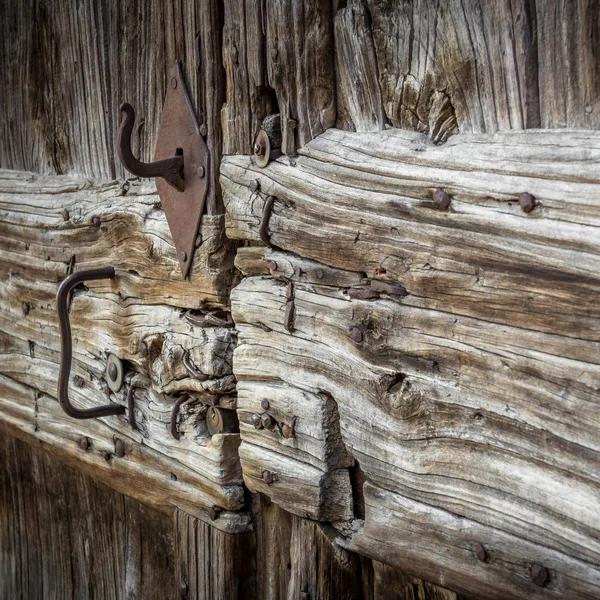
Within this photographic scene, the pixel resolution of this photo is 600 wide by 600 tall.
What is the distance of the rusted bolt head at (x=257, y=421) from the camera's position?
1322mm

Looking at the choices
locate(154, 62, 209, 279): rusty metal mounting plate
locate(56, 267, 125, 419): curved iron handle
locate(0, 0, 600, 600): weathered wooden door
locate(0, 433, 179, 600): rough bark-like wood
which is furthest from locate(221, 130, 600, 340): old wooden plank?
locate(0, 433, 179, 600): rough bark-like wood

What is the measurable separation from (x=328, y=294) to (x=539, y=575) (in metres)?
0.50

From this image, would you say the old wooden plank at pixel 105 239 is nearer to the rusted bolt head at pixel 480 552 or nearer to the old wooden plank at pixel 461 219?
the old wooden plank at pixel 461 219

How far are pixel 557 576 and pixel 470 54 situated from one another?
2.19ft

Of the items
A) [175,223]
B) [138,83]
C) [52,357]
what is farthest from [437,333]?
[52,357]

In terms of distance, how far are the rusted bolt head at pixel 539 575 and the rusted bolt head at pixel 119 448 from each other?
41.2 inches

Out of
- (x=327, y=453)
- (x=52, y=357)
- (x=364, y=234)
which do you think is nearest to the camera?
(x=364, y=234)

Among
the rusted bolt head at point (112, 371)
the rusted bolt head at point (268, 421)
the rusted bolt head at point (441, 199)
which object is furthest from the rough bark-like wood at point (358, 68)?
the rusted bolt head at point (112, 371)

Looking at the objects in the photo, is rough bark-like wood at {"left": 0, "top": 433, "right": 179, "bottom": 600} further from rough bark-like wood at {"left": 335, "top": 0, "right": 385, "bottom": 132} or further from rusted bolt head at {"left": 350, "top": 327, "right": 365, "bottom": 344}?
rough bark-like wood at {"left": 335, "top": 0, "right": 385, "bottom": 132}

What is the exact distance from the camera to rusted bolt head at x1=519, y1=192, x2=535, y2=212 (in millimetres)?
873

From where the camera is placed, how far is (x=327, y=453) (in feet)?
3.99

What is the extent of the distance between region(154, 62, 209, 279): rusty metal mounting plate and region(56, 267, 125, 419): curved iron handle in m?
0.27

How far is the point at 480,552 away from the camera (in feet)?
3.24

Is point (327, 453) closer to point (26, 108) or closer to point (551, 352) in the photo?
point (551, 352)
